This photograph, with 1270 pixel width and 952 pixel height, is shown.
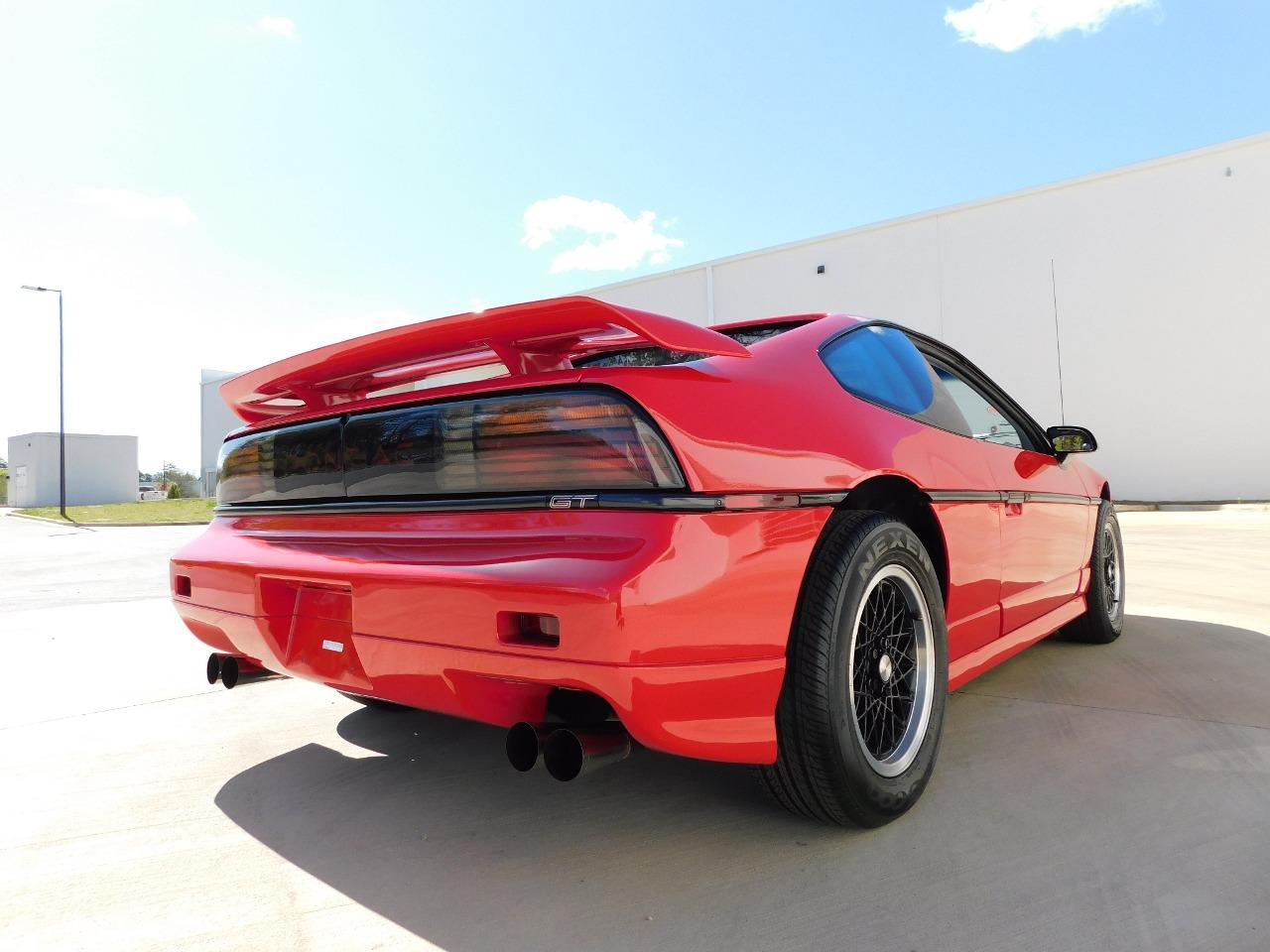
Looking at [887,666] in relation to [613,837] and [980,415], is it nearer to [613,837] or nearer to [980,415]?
[613,837]

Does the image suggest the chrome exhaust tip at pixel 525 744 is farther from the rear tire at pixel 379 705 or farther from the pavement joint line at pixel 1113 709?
the pavement joint line at pixel 1113 709

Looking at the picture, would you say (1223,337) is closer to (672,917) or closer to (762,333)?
(762,333)

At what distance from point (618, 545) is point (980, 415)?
6.76 ft

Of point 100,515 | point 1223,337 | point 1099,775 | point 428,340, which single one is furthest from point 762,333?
point 100,515

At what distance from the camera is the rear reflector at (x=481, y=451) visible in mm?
1655

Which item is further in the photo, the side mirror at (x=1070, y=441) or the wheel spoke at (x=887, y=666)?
the side mirror at (x=1070, y=441)

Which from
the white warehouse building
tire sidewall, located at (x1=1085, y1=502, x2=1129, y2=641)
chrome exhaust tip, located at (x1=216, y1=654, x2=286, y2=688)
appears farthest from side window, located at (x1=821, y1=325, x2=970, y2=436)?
the white warehouse building

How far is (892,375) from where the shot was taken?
Answer: 2402 mm

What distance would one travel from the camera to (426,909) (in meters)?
1.66

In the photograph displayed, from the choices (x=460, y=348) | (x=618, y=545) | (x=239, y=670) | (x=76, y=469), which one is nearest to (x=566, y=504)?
(x=618, y=545)

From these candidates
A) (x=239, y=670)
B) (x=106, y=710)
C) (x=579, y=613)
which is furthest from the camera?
(x=106, y=710)

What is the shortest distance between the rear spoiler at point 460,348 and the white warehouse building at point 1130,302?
49.3 feet

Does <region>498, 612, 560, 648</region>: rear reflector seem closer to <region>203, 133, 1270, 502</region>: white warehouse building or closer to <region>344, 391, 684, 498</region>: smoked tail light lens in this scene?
<region>344, 391, 684, 498</region>: smoked tail light lens

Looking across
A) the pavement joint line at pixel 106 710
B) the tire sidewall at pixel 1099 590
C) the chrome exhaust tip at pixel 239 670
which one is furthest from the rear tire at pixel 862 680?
the pavement joint line at pixel 106 710
